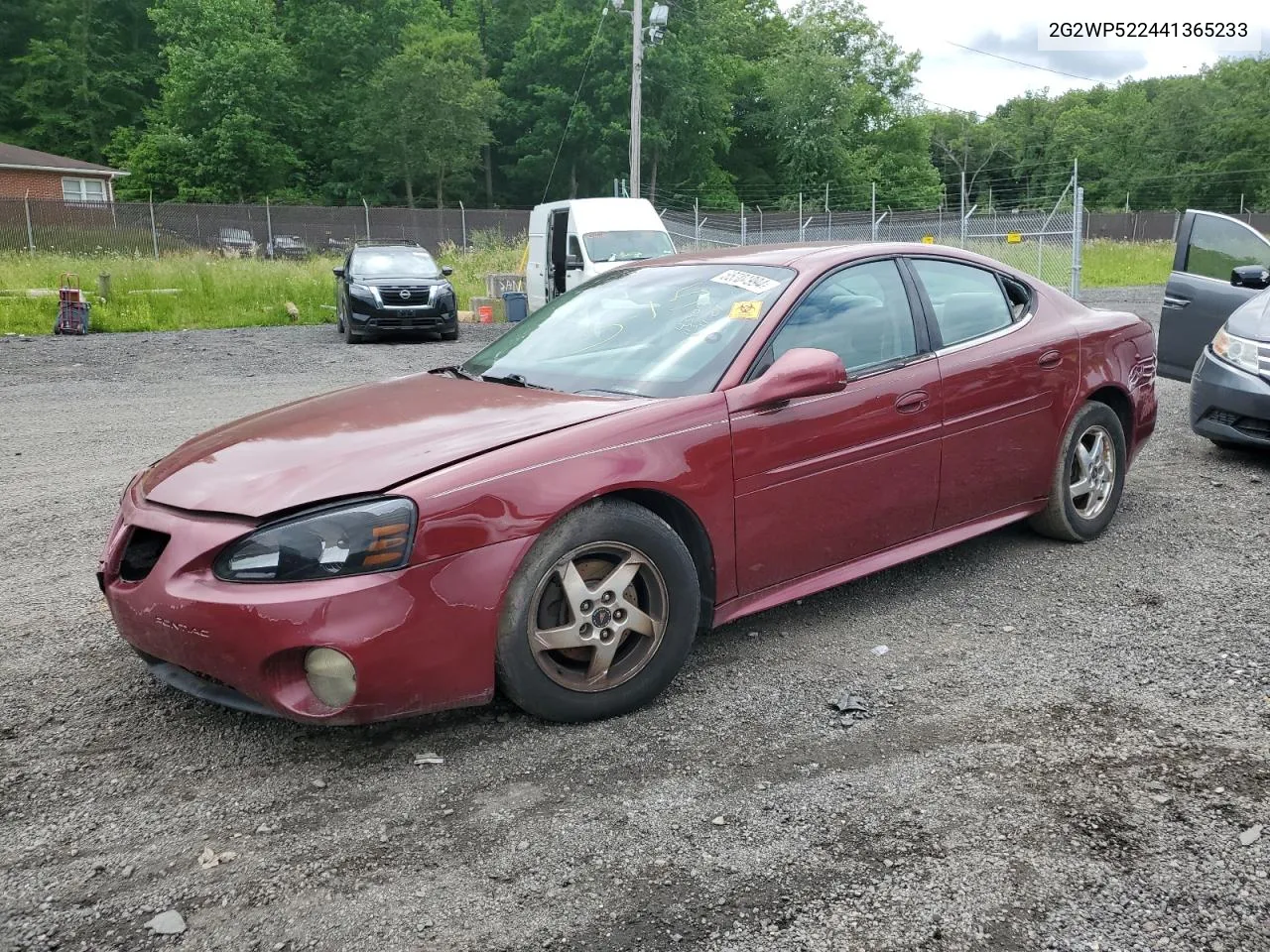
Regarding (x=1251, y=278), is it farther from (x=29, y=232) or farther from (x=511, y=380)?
(x=29, y=232)

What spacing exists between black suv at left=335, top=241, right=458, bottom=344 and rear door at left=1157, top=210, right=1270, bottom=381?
1123cm

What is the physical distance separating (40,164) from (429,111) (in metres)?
19.4

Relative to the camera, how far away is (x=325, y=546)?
9.59ft

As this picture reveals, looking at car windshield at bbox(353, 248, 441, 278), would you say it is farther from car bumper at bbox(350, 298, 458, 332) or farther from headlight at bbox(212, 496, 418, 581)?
headlight at bbox(212, 496, 418, 581)

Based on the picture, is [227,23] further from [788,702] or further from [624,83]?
[788,702]

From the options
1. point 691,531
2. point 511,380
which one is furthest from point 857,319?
point 511,380

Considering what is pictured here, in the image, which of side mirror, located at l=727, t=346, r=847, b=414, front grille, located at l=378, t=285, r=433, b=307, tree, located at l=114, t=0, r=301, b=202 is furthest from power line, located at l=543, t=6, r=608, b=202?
side mirror, located at l=727, t=346, r=847, b=414

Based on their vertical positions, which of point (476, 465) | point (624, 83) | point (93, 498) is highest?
point (624, 83)

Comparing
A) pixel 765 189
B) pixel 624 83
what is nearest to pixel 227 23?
pixel 624 83

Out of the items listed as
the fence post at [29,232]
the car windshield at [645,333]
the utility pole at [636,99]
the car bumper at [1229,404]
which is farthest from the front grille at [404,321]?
the fence post at [29,232]

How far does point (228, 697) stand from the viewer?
304cm

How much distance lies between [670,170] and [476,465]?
60.7 m

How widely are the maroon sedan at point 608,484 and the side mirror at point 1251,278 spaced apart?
327 centimetres

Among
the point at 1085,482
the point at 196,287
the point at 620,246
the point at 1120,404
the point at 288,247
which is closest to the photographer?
the point at 1085,482
